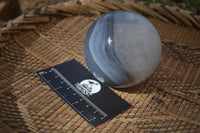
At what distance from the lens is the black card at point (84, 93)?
701mm

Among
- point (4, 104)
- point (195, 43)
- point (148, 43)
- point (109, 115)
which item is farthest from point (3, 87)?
point (195, 43)

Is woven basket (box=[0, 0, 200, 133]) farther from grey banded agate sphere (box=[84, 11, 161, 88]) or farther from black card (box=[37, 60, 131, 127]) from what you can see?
grey banded agate sphere (box=[84, 11, 161, 88])

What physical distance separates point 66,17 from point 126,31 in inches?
22.1

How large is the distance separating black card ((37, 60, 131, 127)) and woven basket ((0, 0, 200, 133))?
0.02 meters

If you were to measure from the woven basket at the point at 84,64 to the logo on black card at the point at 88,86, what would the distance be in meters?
0.07

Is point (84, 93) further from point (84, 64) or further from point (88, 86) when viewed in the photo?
point (84, 64)

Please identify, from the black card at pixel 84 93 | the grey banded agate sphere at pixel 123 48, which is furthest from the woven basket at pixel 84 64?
the grey banded agate sphere at pixel 123 48

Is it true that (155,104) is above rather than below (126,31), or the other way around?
below

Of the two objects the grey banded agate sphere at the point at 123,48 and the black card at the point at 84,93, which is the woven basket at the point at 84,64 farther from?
the grey banded agate sphere at the point at 123,48

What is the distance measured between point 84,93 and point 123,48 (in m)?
0.21

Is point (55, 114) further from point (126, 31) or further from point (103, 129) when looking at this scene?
point (126, 31)

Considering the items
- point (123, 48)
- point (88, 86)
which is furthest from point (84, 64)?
point (123, 48)

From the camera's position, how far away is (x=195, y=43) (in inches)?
39.3

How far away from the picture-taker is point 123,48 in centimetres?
63
